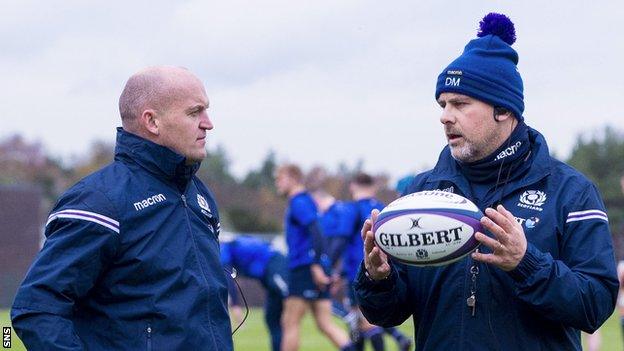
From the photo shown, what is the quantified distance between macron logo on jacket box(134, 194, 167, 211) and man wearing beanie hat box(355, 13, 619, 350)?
852mm

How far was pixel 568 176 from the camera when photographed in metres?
4.41

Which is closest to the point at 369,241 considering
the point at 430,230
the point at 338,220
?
the point at 430,230

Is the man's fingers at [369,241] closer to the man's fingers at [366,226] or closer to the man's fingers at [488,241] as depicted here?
the man's fingers at [366,226]

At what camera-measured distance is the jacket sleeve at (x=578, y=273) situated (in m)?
4.05

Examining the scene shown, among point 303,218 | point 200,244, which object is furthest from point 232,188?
point 200,244

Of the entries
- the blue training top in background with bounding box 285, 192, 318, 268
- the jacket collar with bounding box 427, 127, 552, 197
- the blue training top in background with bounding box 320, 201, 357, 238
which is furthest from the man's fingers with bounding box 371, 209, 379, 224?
the blue training top in background with bounding box 320, 201, 357, 238

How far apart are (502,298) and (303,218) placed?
7.91 m

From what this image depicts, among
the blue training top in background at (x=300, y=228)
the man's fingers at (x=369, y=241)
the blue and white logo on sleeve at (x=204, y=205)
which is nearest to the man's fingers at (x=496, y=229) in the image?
the man's fingers at (x=369, y=241)

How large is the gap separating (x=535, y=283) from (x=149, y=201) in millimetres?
1567

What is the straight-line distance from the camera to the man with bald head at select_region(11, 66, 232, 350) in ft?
13.3

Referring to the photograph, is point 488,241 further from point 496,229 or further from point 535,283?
point 535,283

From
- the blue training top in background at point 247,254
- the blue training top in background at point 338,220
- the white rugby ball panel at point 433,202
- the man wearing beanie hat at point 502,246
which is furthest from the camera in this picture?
the blue training top in background at point 247,254

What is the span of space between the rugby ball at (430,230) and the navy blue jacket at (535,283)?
0.66 ft

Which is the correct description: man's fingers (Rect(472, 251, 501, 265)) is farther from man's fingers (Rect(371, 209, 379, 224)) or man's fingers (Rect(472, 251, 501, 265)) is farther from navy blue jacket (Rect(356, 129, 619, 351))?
man's fingers (Rect(371, 209, 379, 224))
